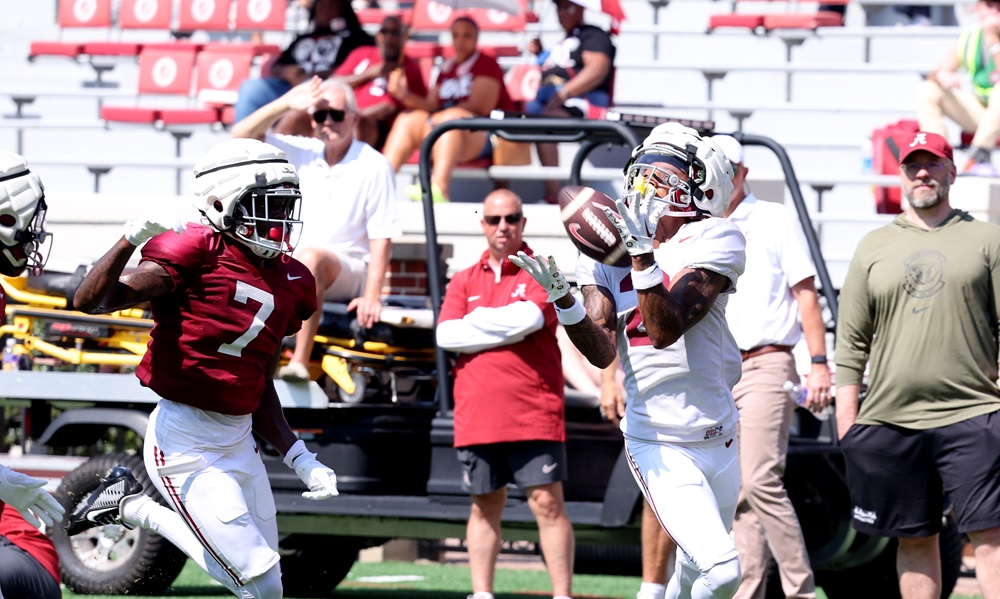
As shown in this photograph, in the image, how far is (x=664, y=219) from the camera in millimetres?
5016

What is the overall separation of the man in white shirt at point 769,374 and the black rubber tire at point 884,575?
1.12m

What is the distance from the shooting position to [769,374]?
258 inches

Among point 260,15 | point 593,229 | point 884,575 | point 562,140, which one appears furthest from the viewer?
point 260,15

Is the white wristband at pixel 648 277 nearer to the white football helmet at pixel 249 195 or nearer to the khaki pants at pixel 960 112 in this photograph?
the white football helmet at pixel 249 195

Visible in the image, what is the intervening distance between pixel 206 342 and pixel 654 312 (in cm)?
139

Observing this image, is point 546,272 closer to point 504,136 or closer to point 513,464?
point 513,464

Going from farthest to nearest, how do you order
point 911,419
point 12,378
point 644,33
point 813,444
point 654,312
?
point 644,33
point 12,378
point 813,444
point 911,419
point 654,312

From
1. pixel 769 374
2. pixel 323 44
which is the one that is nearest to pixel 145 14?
pixel 323 44

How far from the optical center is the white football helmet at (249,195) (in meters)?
4.91

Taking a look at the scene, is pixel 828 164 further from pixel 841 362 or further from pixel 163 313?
pixel 163 313

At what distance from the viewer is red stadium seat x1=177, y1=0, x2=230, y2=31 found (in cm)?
1543

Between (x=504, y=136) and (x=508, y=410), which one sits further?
(x=504, y=136)

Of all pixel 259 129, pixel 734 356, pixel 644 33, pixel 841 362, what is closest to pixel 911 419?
pixel 841 362

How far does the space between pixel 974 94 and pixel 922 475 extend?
5.30m
